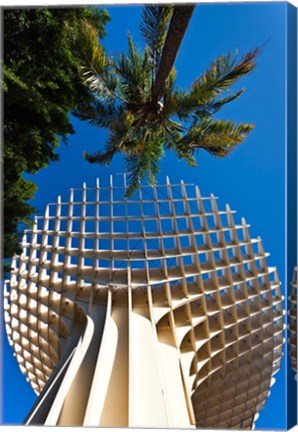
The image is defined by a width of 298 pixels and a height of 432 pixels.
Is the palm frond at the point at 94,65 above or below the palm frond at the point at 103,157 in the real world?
above

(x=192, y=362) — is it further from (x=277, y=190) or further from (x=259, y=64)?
(x=259, y=64)

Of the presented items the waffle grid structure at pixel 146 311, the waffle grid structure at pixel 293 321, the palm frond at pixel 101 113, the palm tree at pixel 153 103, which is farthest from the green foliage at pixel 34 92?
the waffle grid structure at pixel 293 321

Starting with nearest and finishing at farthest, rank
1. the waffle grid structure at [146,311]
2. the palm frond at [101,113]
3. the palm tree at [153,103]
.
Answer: the palm tree at [153,103]
the palm frond at [101,113]
the waffle grid structure at [146,311]

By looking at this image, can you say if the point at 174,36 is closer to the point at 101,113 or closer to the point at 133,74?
the point at 133,74

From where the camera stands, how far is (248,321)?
12.1m

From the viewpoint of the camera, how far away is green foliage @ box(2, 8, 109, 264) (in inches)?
225

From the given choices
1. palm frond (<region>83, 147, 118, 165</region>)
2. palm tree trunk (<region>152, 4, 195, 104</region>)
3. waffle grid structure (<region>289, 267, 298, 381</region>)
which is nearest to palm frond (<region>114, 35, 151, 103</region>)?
palm tree trunk (<region>152, 4, 195, 104</region>)

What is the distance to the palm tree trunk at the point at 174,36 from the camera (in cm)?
406

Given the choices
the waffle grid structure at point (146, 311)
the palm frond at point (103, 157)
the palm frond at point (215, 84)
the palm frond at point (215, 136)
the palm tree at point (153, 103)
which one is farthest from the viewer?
the waffle grid structure at point (146, 311)

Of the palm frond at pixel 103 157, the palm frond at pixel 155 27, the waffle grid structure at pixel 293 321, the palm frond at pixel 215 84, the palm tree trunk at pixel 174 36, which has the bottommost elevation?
the waffle grid structure at pixel 293 321

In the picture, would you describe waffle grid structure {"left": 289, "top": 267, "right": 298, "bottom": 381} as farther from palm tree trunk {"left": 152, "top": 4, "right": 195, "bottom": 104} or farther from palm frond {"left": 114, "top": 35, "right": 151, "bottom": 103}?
palm frond {"left": 114, "top": 35, "right": 151, "bottom": 103}

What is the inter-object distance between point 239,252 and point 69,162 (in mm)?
6735

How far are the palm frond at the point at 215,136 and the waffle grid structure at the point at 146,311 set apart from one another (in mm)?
805

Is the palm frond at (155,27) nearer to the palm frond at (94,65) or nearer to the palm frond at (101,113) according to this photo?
the palm frond at (94,65)
